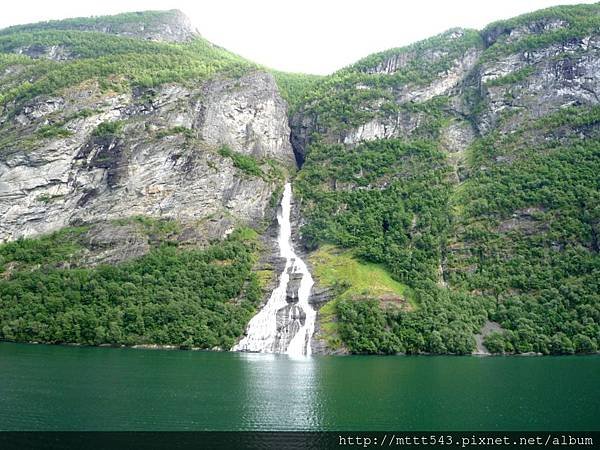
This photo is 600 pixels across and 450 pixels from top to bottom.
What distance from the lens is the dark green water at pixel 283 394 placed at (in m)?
36.2

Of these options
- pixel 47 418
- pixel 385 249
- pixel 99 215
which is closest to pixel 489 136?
pixel 385 249

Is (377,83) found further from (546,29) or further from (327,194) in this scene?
(546,29)

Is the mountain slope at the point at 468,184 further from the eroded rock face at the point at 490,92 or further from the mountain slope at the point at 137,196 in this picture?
Answer: the mountain slope at the point at 137,196

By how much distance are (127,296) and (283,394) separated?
5879cm

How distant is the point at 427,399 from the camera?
44812 mm

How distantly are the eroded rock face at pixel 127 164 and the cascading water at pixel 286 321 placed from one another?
2625 cm

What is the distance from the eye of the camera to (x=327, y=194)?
474ft

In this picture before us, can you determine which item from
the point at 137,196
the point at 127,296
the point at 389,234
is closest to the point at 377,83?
the point at 389,234

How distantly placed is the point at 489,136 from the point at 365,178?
1492 inches

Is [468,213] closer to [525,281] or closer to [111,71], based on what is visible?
[525,281]

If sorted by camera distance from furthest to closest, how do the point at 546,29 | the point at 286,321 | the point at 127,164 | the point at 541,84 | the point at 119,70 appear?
the point at 546,29 → the point at 541,84 → the point at 119,70 → the point at 127,164 → the point at 286,321

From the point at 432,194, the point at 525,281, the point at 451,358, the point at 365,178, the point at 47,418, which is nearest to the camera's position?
the point at 47,418

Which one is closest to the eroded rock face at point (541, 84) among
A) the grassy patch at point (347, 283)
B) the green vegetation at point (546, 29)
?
the green vegetation at point (546, 29)

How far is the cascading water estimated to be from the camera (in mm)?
92312
